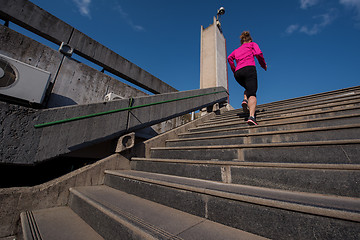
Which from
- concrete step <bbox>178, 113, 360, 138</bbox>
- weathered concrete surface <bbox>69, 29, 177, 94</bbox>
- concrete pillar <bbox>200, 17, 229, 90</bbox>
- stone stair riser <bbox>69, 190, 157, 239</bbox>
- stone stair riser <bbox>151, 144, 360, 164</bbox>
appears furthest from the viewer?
concrete pillar <bbox>200, 17, 229, 90</bbox>

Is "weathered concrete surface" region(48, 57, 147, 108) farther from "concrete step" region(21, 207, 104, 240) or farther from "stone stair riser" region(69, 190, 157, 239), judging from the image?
"stone stair riser" region(69, 190, 157, 239)

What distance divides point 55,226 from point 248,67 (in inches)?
160

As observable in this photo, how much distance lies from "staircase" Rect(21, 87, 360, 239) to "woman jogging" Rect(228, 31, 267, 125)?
1.31 m

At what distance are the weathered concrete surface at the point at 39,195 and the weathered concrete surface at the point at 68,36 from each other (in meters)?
3.63

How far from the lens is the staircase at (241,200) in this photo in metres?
0.89

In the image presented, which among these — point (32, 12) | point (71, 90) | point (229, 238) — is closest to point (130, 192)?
point (229, 238)

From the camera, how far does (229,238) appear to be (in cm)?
90

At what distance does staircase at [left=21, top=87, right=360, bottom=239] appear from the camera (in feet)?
2.92

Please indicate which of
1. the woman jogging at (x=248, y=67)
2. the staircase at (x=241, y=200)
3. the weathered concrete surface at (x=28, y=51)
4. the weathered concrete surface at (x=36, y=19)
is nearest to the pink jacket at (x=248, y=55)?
the woman jogging at (x=248, y=67)

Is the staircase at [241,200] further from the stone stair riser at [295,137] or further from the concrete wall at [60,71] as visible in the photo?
the concrete wall at [60,71]

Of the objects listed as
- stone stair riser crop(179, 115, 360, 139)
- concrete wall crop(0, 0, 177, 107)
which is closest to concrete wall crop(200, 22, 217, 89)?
concrete wall crop(0, 0, 177, 107)

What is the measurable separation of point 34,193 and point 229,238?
2234 mm

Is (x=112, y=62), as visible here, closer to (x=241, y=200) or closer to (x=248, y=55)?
(x=248, y=55)

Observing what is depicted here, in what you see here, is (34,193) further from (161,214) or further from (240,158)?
(240,158)
